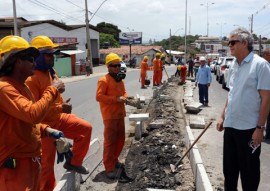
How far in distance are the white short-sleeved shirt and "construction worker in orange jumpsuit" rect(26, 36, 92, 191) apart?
1975 millimetres

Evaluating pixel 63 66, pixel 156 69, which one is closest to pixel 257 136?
pixel 156 69

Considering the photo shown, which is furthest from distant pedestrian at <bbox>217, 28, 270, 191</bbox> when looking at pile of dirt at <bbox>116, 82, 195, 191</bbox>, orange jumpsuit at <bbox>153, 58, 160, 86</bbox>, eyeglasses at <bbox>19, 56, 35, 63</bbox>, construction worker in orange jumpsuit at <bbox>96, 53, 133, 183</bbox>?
orange jumpsuit at <bbox>153, 58, 160, 86</bbox>

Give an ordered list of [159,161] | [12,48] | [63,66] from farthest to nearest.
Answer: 1. [63,66]
2. [159,161]
3. [12,48]

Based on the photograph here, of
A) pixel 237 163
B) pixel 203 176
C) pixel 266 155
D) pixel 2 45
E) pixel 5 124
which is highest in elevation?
pixel 2 45

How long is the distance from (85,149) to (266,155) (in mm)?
3956

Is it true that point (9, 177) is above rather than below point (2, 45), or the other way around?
below

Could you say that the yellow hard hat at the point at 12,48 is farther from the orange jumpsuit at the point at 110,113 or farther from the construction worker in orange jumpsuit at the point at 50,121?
the orange jumpsuit at the point at 110,113

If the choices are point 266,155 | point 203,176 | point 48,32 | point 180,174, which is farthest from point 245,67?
point 48,32

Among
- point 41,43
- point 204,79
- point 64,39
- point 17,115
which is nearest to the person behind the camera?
point 17,115

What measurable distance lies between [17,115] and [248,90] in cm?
253

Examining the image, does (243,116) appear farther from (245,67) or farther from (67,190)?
(67,190)

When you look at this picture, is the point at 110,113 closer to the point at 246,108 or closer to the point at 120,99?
the point at 120,99

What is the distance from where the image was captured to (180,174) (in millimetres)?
5199

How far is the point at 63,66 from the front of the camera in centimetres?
3197
